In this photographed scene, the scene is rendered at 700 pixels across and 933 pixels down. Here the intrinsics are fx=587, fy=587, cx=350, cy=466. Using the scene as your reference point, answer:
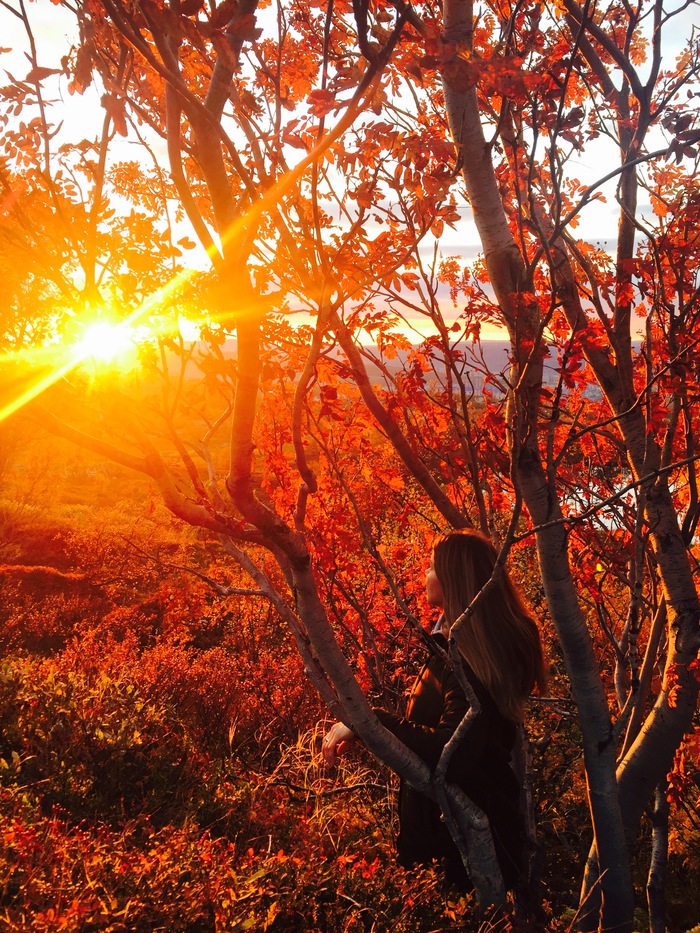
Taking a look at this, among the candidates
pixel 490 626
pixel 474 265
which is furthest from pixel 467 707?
pixel 474 265

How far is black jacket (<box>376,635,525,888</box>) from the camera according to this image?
2.42 meters

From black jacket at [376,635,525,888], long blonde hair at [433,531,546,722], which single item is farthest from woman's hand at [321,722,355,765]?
long blonde hair at [433,531,546,722]

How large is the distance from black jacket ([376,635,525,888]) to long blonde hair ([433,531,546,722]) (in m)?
0.08

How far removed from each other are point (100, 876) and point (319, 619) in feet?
5.25

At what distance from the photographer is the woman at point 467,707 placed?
2451 mm

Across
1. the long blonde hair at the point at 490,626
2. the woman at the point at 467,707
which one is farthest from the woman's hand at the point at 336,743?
the long blonde hair at the point at 490,626

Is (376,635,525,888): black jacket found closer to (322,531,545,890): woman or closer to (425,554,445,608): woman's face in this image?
(322,531,545,890): woman

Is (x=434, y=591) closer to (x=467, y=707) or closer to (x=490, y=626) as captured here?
(x=490, y=626)

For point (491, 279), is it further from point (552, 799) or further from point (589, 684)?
point (552, 799)

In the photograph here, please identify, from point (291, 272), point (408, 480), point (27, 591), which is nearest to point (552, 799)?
point (291, 272)

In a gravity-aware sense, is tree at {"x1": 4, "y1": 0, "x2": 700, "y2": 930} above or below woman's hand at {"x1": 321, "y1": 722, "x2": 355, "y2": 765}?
above

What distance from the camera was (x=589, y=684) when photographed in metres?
2.75

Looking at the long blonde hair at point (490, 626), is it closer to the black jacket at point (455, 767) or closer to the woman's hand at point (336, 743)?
the black jacket at point (455, 767)

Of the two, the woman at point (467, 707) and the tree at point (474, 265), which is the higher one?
the tree at point (474, 265)
